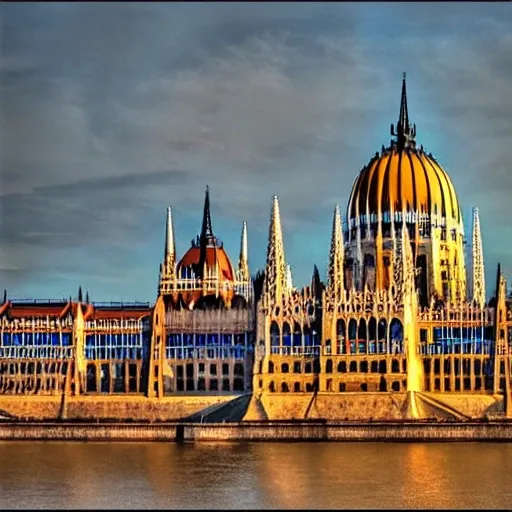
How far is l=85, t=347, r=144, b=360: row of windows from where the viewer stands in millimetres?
107625

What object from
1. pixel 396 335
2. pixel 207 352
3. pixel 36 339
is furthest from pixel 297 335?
pixel 36 339

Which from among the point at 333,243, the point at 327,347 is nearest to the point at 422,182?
the point at 333,243

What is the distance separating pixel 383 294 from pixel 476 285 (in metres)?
14.7

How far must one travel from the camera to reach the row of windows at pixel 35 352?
353 feet

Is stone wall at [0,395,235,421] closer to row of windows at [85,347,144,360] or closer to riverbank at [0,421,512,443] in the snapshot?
riverbank at [0,421,512,443]

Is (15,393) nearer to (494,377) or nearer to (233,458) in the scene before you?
(233,458)

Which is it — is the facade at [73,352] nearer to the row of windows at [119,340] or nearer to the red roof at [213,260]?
the row of windows at [119,340]

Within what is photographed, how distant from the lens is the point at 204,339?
108m

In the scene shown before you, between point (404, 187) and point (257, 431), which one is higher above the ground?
point (404, 187)

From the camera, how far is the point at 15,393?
106m

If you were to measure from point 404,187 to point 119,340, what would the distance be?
2664cm

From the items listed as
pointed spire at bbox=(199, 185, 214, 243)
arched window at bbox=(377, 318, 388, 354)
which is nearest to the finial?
pointed spire at bbox=(199, 185, 214, 243)

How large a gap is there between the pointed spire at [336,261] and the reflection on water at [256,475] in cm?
1522

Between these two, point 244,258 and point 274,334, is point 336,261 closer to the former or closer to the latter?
point 274,334
